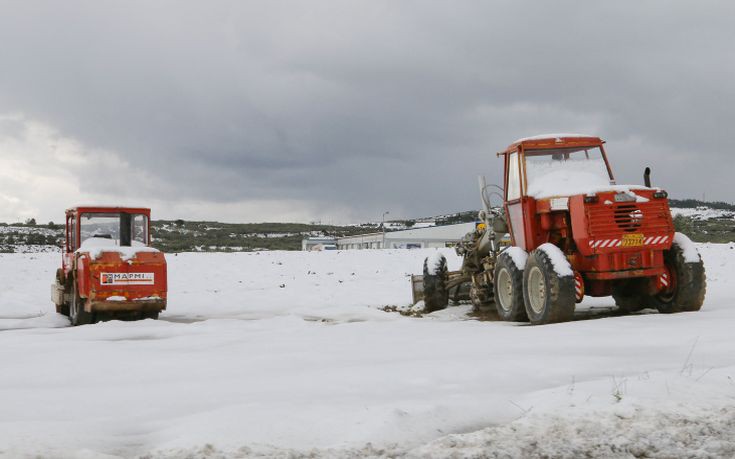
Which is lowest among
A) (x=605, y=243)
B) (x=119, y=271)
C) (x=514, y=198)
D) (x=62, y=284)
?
(x=62, y=284)

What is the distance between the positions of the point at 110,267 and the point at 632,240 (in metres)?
8.09

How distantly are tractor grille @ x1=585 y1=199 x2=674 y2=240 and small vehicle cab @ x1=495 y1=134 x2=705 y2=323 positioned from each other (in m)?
0.01

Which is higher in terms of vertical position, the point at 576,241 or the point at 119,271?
the point at 576,241

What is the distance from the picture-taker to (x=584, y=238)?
9188 mm

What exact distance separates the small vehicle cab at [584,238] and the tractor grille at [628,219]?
0.04 ft

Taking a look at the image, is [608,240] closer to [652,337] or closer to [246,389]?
[652,337]

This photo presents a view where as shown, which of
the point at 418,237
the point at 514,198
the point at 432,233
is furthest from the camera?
the point at 418,237

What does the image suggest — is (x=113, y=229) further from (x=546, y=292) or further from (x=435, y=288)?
(x=546, y=292)

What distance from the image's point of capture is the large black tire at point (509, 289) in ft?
32.6

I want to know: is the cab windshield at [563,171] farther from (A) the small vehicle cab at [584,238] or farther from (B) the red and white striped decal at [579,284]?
(B) the red and white striped decal at [579,284]

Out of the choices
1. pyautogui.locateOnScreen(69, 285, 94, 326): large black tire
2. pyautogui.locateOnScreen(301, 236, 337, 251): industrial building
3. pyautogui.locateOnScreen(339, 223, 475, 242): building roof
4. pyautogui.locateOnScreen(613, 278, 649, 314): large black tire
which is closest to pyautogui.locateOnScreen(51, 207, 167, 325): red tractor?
pyautogui.locateOnScreen(69, 285, 94, 326): large black tire

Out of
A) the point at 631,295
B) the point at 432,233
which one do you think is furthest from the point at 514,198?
the point at 432,233

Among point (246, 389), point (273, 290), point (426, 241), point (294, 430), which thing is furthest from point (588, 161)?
point (426, 241)

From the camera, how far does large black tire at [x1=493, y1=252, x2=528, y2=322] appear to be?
993 cm
